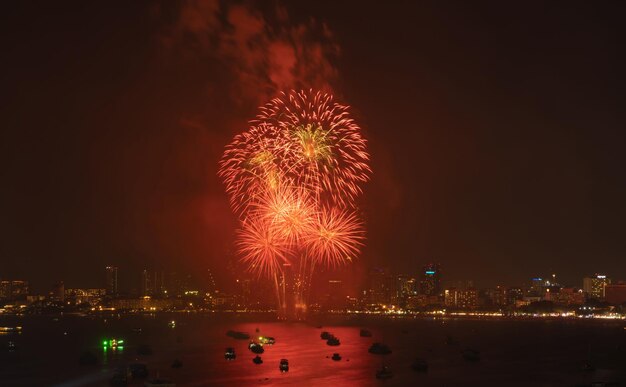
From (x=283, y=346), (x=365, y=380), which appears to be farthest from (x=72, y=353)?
(x=365, y=380)

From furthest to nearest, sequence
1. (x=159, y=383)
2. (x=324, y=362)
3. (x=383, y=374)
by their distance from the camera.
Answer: (x=324, y=362) < (x=383, y=374) < (x=159, y=383)

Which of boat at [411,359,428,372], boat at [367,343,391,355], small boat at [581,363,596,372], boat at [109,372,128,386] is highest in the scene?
boat at [109,372,128,386]

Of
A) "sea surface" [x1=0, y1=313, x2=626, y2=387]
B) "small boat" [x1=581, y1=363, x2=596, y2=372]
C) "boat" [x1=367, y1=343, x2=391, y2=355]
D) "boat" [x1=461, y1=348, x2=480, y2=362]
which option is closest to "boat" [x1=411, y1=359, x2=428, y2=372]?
"sea surface" [x1=0, y1=313, x2=626, y2=387]

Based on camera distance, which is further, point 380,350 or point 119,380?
point 380,350

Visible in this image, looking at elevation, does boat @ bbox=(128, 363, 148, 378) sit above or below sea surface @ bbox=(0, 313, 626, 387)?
above

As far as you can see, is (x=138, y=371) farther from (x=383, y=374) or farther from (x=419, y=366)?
(x=419, y=366)

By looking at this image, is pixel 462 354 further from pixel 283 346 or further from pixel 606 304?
pixel 606 304

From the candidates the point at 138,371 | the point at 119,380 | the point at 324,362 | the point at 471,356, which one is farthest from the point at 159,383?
the point at 471,356

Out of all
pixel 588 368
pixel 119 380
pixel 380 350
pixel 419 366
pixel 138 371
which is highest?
pixel 138 371

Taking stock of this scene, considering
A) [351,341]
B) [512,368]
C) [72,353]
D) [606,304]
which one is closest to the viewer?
[512,368]

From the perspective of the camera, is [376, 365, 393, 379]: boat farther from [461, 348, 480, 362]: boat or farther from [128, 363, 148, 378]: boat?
A: [461, 348, 480, 362]: boat

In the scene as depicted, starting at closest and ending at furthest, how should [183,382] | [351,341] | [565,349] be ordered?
[183,382]
[565,349]
[351,341]
